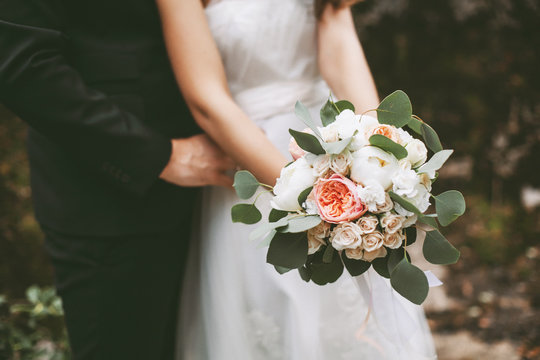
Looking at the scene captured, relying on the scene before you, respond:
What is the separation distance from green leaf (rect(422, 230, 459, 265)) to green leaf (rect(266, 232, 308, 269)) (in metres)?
0.23

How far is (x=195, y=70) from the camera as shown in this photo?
1.30m

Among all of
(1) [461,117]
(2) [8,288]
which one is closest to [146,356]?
(2) [8,288]

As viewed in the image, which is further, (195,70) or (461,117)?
(461,117)

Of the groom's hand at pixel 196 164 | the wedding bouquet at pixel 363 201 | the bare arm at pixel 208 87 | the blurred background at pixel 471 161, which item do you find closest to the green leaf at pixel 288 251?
the wedding bouquet at pixel 363 201

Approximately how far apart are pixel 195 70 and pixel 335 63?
0.45 metres

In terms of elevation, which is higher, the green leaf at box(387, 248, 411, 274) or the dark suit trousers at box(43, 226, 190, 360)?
the green leaf at box(387, 248, 411, 274)

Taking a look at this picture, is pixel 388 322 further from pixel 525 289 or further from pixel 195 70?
pixel 525 289

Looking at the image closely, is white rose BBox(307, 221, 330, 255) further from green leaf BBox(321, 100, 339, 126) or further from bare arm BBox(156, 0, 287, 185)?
bare arm BBox(156, 0, 287, 185)

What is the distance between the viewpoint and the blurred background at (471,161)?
2621 millimetres

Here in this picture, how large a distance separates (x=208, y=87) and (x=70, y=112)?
35 centimetres

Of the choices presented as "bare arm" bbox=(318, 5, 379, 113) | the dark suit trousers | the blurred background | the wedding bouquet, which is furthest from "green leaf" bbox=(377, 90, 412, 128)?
the blurred background

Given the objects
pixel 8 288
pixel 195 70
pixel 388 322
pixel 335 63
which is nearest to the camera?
pixel 388 322

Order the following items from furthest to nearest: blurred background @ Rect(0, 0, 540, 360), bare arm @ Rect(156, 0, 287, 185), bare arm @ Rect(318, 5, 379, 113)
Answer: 1. blurred background @ Rect(0, 0, 540, 360)
2. bare arm @ Rect(318, 5, 379, 113)
3. bare arm @ Rect(156, 0, 287, 185)

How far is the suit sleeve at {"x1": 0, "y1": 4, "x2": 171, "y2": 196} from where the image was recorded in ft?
3.95
